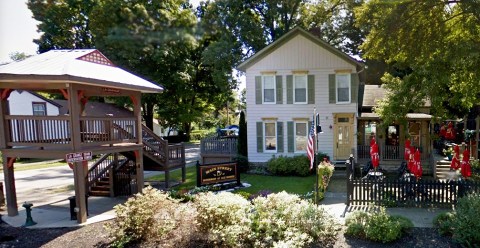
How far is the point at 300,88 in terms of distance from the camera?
65.6 feet

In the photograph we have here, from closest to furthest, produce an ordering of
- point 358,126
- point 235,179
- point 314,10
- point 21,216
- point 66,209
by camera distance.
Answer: point 21,216 → point 66,209 → point 235,179 → point 358,126 → point 314,10

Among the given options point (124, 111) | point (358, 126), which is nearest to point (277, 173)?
point (358, 126)

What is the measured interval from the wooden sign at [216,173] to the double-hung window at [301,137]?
617 cm

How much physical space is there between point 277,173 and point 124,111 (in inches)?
765

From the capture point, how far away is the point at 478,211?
775 cm

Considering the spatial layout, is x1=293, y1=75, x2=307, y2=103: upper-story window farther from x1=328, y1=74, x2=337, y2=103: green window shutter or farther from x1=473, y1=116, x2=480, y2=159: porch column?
x1=473, y1=116, x2=480, y2=159: porch column

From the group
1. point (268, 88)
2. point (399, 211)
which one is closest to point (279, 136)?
point (268, 88)

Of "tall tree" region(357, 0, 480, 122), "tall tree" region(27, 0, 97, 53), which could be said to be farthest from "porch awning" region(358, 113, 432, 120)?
"tall tree" region(27, 0, 97, 53)

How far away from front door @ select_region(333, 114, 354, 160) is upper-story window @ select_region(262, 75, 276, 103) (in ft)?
13.2

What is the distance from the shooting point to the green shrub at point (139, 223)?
805cm

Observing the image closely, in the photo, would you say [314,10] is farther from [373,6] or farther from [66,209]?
[66,209]

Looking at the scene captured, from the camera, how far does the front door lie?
19688 mm

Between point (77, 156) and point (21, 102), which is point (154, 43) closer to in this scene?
point (77, 156)

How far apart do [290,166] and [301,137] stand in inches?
102
